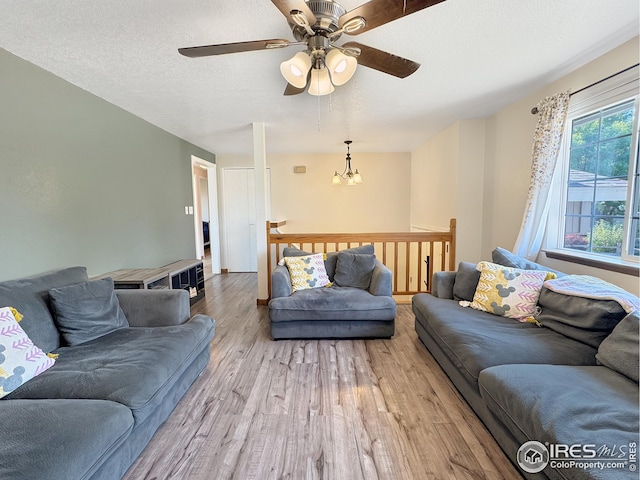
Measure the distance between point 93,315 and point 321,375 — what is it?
5.36 feet

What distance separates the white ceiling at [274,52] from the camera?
164cm

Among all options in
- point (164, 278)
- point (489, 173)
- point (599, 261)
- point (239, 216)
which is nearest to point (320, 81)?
point (599, 261)

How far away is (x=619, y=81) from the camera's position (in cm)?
201

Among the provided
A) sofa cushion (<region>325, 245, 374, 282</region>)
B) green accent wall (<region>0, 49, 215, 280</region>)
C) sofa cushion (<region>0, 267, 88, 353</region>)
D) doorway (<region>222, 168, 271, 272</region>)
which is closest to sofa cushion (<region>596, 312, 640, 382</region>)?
sofa cushion (<region>325, 245, 374, 282</region>)

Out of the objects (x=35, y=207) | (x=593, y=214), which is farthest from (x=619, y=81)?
(x=35, y=207)

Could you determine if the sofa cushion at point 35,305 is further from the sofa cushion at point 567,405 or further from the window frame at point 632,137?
the window frame at point 632,137

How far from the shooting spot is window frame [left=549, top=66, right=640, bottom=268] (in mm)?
1955

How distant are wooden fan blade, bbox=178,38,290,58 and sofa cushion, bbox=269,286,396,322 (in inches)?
78.3

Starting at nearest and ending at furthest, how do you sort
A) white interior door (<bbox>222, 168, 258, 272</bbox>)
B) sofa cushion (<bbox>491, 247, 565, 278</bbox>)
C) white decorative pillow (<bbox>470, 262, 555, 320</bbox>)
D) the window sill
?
the window sill → white decorative pillow (<bbox>470, 262, 555, 320</bbox>) → sofa cushion (<bbox>491, 247, 565, 278</bbox>) → white interior door (<bbox>222, 168, 258, 272</bbox>)

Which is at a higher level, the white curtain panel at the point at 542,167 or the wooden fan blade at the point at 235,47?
the wooden fan blade at the point at 235,47

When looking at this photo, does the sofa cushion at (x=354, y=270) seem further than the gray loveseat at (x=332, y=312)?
Yes

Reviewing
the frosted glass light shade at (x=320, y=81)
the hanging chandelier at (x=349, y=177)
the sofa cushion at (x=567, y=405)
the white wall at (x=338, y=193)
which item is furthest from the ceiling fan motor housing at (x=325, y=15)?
the white wall at (x=338, y=193)

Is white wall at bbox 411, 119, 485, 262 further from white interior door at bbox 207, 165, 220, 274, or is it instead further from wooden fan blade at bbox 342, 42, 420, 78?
white interior door at bbox 207, 165, 220, 274

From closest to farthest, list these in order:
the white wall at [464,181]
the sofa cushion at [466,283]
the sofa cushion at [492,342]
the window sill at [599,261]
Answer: the sofa cushion at [492,342]
the window sill at [599,261]
the sofa cushion at [466,283]
the white wall at [464,181]
